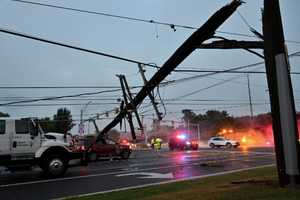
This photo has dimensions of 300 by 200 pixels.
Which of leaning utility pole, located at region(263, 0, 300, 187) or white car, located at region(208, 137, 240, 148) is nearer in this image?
leaning utility pole, located at region(263, 0, 300, 187)

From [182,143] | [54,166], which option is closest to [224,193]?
[54,166]

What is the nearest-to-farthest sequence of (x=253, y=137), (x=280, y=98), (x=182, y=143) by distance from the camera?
(x=280, y=98) → (x=182, y=143) → (x=253, y=137)

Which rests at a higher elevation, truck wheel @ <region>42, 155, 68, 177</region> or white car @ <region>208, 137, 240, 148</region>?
white car @ <region>208, 137, 240, 148</region>

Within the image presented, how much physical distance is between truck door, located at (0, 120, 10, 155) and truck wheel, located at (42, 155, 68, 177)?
1756 millimetres

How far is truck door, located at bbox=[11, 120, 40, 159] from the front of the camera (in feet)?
55.7

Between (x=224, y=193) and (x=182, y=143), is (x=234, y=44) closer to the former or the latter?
(x=224, y=193)

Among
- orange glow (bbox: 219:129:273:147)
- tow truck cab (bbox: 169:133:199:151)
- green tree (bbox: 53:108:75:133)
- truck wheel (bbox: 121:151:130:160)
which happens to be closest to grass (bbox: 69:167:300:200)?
truck wheel (bbox: 121:151:130:160)

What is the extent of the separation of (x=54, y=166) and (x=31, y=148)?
1.26m

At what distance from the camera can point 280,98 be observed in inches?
405

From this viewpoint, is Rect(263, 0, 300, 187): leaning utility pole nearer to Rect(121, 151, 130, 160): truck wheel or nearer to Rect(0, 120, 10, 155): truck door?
Rect(0, 120, 10, 155): truck door

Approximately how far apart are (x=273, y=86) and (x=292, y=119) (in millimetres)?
964

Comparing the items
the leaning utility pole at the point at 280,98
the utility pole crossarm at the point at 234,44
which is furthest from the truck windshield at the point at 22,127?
the leaning utility pole at the point at 280,98

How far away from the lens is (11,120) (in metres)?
17.1

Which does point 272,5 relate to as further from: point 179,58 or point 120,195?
point 120,195
